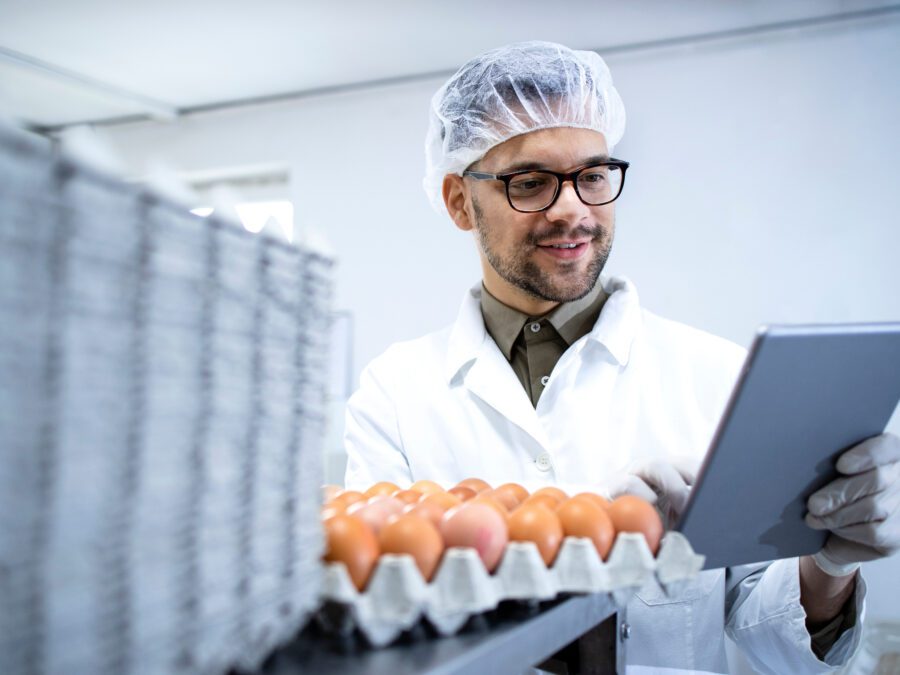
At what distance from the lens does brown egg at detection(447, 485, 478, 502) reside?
75 cm

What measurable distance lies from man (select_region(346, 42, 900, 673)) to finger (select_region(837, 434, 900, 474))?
1.34 feet

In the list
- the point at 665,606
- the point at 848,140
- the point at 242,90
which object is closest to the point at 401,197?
the point at 242,90

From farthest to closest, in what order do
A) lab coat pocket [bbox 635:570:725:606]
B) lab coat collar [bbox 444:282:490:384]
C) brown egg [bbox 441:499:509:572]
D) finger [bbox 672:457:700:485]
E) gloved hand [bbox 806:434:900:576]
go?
lab coat collar [bbox 444:282:490:384]
lab coat pocket [bbox 635:570:725:606]
finger [bbox 672:457:700:485]
gloved hand [bbox 806:434:900:576]
brown egg [bbox 441:499:509:572]

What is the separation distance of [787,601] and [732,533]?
45 centimetres

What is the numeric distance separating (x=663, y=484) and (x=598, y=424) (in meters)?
0.49

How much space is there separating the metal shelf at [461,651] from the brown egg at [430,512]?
90 millimetres

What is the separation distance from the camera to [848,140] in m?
2.86

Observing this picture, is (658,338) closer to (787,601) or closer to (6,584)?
(787,601)

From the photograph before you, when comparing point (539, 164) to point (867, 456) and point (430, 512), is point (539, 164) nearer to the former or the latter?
point (867, 456)

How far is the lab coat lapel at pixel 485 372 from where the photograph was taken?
1.35 meters

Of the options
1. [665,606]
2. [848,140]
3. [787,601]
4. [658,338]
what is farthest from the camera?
[848,140]

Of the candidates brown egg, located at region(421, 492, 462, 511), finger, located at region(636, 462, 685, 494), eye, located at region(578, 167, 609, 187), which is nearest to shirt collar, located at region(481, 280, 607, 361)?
eye, located at region(578, 167, 609, 187)

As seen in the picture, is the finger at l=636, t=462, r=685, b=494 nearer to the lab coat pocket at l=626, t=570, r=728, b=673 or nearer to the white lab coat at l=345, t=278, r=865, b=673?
the white lab coat at l=345, t=278, r=865, b=673

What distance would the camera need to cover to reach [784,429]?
0.69 m
